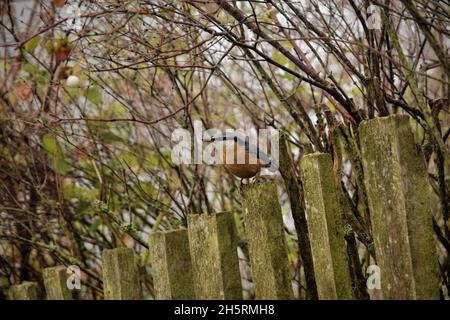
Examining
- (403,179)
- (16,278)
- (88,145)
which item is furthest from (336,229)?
(16,278)

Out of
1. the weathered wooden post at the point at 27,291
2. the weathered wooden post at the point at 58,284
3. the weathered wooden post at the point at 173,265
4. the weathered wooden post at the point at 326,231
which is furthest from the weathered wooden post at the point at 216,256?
the weathered wooden post at the point at 27,291

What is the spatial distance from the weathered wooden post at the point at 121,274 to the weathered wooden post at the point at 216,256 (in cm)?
42

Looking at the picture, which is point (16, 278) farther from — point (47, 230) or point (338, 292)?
point (338, 292)

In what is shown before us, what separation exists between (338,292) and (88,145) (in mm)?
1830

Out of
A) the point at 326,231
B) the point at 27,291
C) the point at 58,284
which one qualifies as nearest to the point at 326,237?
the point at 326,231

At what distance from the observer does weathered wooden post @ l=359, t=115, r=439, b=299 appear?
6.31 feet

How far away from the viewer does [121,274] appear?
8.74ft

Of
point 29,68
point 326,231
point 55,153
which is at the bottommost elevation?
point 326,231

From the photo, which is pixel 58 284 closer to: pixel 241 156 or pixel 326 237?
pixel 241 156

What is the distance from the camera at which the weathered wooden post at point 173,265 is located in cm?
244

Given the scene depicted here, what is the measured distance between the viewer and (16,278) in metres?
3.64

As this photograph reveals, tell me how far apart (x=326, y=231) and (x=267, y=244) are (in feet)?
0.67

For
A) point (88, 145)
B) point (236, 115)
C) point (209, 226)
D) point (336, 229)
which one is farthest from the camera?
point (236, 115)

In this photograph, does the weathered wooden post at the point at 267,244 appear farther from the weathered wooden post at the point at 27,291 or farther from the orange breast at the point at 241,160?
the weathered wooden post at the point at 27,291
